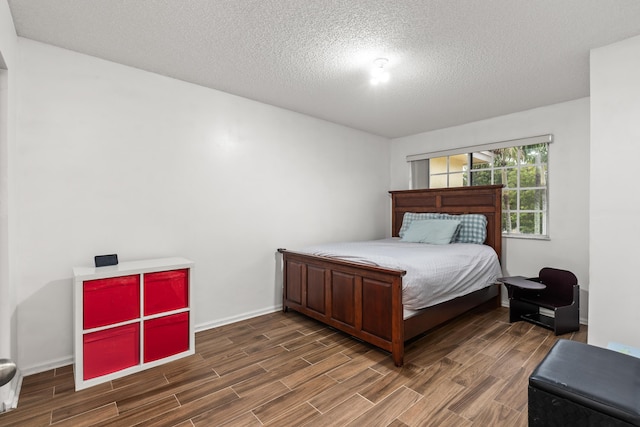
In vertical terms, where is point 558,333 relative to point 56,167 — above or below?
below

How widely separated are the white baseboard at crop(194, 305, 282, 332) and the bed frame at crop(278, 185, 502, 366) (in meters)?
0.17

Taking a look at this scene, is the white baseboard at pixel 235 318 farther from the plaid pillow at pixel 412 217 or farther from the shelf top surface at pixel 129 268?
the plaid pillow at pixel 412 217

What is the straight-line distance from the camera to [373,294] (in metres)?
2.69

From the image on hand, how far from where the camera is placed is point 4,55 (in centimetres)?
184

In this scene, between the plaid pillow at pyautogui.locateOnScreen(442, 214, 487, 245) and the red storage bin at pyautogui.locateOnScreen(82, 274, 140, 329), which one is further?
the plaid pillow at pyautogui.locateOnScreen(442, 214, 487, 245)

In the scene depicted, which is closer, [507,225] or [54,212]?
[54,212]

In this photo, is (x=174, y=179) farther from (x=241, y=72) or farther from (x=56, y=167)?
(x=241, y=72)

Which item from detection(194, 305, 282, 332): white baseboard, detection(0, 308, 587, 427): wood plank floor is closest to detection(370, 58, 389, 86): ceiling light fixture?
detection(0, 308, 587, 427): wood plank floor

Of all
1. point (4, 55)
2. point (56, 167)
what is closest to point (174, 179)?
point (56, 167)

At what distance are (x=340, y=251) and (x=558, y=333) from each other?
7.38 ft

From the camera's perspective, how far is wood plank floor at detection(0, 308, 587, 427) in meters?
1.88

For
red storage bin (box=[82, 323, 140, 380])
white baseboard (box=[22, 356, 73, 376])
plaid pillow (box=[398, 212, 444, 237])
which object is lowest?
white baseboard (box=[22, 356, 73, 376])

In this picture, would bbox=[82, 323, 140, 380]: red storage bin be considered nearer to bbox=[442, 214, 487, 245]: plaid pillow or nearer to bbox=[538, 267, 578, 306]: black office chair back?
bbox=[442, 214, 487, 245]: plaid pillow

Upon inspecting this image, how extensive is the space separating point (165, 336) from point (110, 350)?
0.37 m
